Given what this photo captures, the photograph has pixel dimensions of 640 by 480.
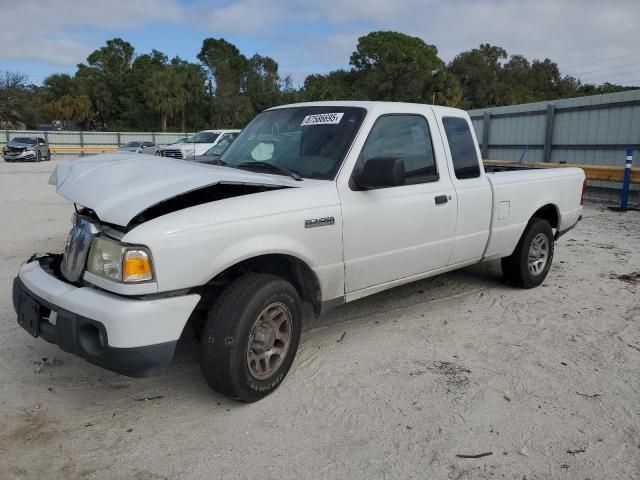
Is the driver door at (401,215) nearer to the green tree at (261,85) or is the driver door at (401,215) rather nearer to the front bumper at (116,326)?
the front bumper at (116,326)

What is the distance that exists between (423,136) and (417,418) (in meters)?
2.33

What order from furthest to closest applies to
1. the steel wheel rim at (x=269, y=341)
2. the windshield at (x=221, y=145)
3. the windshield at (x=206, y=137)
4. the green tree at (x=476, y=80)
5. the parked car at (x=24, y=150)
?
the green tree at (x=476, y=80) → the parked car at (x=24, y=150) → the windshield at (x=206, y=137) → the windshield at (x=221, y=145) → the steel wheel rim at (x=269, y=341)

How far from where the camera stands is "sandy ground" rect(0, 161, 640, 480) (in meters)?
2.73

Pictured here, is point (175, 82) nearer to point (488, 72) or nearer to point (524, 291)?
point (488, 72)

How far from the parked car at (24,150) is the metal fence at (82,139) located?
26.4 feet

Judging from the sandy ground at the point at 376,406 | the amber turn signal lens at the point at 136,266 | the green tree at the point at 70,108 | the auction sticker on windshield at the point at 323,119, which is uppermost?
the green tree at the point at 70,108

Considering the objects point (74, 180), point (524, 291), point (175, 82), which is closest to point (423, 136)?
point (524, 291)

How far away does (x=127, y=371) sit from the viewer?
2.81 metres

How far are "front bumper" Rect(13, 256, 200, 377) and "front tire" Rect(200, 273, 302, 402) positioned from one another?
8.7 inches

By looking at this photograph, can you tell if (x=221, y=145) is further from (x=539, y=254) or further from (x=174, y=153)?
(x=539, y=254)

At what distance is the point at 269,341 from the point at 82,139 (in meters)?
41.7

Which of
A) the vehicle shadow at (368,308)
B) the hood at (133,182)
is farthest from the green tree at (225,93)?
the hood at (133,182)

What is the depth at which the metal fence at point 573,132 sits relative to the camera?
43.8ft

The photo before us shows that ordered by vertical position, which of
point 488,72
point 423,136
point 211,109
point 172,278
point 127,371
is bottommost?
point 127,371
